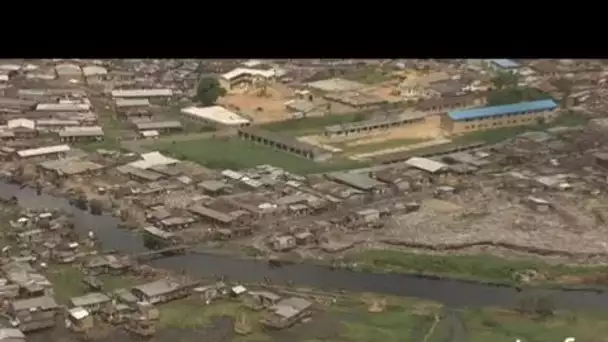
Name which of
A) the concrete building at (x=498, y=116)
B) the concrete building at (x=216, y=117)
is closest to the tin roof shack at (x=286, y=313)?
the concrete building at (x=216, y=117)

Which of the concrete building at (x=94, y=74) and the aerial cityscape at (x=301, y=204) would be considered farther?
the concrete building at (x=94, y=74)

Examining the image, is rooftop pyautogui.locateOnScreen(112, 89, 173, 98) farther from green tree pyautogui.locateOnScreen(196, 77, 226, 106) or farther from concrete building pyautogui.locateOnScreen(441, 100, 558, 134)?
concrete building pyautogui.locateOnScreen(441, 100, 558, 134)

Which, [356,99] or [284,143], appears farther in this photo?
[356,99]

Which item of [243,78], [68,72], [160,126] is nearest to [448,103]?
[243,78]

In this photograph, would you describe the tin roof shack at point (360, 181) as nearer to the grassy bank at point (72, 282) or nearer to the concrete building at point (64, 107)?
the grassy bank at point (72, 282)

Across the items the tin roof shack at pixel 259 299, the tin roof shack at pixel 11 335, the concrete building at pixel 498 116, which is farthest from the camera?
the concrete building at pixel 498 116

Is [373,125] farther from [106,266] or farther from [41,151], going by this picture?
[106,266]
